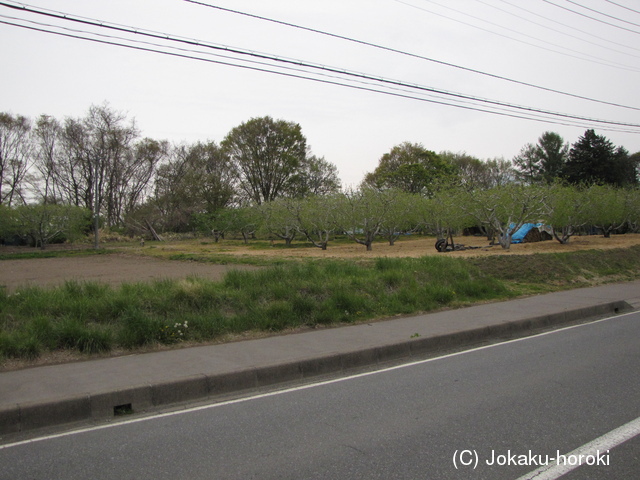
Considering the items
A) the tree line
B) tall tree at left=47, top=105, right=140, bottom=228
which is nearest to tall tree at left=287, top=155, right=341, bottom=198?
the tree line

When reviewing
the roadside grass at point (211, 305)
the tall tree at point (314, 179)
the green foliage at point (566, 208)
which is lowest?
the roadside grass at point (211, 305)

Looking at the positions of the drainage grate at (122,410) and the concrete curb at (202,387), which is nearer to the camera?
the concrete curb at (202,387)

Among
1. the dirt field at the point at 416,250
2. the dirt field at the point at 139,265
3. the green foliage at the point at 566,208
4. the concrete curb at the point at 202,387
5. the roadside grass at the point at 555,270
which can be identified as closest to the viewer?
the concrete curb at the point at 202,387

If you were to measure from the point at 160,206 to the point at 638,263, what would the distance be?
49435 millimetres

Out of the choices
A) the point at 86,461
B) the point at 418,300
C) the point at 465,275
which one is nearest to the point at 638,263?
the point at 465,275

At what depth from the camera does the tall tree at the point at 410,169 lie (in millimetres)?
61031

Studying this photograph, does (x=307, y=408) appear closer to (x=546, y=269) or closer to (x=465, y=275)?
(x=465, y=275)

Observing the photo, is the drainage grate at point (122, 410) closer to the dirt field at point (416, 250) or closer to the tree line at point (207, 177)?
the dirt field at point (416, 250)

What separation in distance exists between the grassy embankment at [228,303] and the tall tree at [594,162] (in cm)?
5350

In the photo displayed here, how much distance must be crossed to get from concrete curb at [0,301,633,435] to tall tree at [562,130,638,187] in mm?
59193

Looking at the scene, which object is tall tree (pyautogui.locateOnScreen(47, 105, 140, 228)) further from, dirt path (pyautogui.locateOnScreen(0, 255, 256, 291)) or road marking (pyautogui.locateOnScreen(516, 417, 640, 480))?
road marking (pyautogui.locateOnScreen(516, 417, 640, 480))

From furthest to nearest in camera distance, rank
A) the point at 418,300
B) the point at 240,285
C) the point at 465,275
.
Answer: the point at 465,275 < the point at 418,300 < the point at 240,285

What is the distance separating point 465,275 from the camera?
13688mm

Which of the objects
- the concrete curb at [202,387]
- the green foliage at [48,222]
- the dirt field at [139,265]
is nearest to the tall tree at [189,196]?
the green foliage at [48,222]
